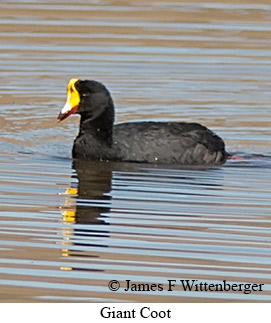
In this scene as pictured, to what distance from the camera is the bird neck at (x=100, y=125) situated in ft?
44.4

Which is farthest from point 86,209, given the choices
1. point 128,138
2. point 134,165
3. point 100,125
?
point 100,125

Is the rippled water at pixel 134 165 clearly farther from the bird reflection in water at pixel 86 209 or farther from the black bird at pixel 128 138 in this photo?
the black bird at pixel 128 138

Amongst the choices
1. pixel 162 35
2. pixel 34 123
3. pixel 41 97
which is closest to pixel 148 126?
pixel 34 123

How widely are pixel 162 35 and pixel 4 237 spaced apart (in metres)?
9.86

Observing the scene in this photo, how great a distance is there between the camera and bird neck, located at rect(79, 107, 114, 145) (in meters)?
13.5

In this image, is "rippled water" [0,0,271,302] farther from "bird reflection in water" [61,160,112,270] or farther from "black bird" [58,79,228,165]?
"black bird" [58,79,228,165]

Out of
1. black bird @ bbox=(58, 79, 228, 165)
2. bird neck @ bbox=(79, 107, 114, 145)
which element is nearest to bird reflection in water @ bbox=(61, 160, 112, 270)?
black bird @ bbox=(58, 79, 228, 165)

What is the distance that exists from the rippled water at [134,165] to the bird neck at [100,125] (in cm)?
34

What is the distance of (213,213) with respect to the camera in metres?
11.0

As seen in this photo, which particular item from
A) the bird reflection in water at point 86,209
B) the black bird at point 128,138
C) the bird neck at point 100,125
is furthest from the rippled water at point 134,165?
the bird neck at point 100,125

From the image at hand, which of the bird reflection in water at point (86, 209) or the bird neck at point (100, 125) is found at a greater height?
the bird neck at point (100, 125)

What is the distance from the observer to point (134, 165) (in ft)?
43.5

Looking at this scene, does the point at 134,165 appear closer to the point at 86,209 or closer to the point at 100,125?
the point at 100,125

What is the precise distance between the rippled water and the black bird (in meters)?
0.18
